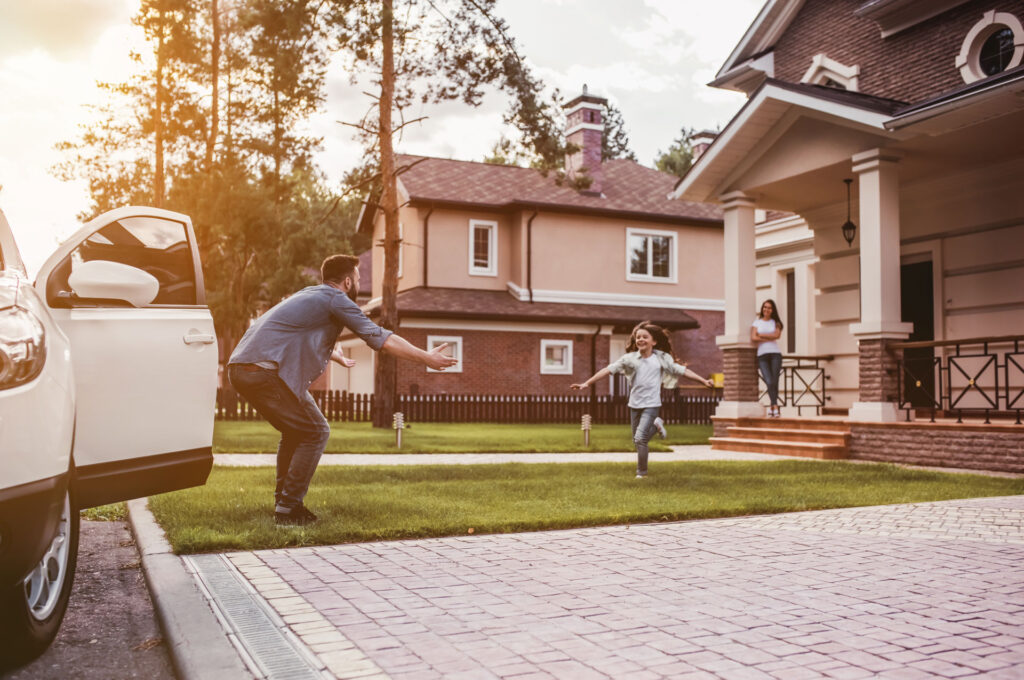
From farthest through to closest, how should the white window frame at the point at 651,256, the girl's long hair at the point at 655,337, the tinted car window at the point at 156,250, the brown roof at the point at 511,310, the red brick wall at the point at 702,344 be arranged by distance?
the red brick wall at the point at 702,344, the white window frame at the point at 651,256, the brown roof at the point at 511,310, the girl's long hair at the point at 655,337, the tinted car window at the point at 156,250

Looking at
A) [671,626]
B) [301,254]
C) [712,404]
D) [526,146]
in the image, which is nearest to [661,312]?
[712,404]

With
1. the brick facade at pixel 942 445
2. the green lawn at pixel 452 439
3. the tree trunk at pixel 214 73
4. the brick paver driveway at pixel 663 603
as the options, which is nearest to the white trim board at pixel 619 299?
the green lawn at pixel 452 439

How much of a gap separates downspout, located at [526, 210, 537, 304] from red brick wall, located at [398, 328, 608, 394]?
155 centimetres

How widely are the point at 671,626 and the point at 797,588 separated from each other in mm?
1092

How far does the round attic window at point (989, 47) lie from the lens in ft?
46.3

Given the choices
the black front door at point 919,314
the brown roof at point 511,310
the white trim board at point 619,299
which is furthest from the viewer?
the white trim board at point 619,299

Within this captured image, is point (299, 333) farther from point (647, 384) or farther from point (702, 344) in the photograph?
point (702, 344)

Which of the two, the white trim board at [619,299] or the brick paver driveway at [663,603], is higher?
the white trim board at [619,299]

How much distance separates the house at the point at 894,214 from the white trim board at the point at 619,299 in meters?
12.9

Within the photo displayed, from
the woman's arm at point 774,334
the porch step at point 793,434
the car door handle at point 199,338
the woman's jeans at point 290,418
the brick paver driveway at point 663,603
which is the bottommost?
the brick paver driveway at point 663,603

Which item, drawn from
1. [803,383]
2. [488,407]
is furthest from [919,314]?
[488,407]

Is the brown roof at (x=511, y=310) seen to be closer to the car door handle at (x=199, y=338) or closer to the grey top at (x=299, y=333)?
the grey top at (x=299, y=333)

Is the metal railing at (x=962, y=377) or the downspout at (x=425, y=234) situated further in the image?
the downspout at (x=425, y=234)

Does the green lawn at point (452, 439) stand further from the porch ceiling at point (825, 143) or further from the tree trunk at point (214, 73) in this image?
the tree trunk at point (214, 73)
